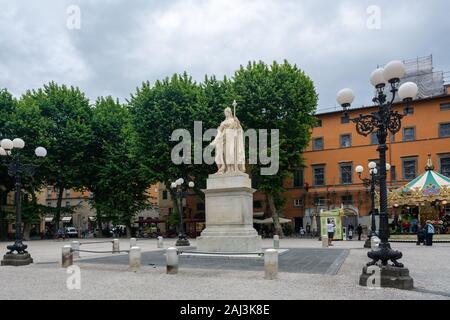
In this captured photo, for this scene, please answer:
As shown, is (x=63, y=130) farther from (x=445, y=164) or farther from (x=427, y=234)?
(x=445, y=164)

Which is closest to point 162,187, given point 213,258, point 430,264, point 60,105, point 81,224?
point 81,224

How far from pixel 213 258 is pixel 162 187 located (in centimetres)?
4379

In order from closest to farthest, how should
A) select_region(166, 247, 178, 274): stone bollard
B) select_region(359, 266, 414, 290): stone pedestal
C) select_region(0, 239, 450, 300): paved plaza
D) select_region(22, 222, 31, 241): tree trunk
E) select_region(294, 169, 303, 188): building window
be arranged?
1. select_region(0, 239, 450, 300): paved plaza
2. select_region(359, 266, 414, 290): stone pedestal
3. select_region(166, 247, 178, 274): stone bollard
4. select_region(22, 222, 31, 241): tree trunk
5. select_region(294, 169, 303, 188): building window

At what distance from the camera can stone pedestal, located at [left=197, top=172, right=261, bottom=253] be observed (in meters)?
17.0

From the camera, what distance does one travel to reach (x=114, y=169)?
42.5m

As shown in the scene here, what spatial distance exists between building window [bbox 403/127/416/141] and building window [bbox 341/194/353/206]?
8329 mm

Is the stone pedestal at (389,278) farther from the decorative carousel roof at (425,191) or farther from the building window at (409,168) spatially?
the building window at (409,168)

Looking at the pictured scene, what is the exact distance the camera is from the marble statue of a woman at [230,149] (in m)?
18.5

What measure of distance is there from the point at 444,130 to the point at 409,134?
10.8 ft

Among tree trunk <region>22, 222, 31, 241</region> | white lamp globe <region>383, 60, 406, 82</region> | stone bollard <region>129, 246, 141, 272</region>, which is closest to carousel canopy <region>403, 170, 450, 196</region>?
white lamp globe <region>383, 60, 406, 82</region>

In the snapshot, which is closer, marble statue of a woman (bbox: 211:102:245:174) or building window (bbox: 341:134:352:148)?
marble statue of a woman (bbox: 211:102:245:174)

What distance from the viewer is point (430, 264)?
50.4ft

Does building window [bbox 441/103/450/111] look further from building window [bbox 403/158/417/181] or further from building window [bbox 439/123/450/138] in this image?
building window [bbox 403/158/417/181]
